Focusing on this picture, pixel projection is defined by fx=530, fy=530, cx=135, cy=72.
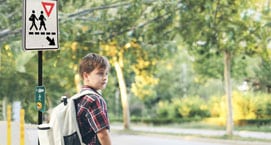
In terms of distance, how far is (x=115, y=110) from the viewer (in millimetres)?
18844

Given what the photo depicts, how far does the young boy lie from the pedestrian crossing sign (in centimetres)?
163

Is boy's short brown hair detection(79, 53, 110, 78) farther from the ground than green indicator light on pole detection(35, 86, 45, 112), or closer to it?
farther from the ground

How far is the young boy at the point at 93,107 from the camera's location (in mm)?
2143

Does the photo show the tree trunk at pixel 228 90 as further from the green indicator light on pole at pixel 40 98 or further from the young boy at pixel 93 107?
the young boy at pixel 93 107

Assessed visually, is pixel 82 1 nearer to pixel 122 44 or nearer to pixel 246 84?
pixel 122 44

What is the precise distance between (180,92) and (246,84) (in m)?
8.47

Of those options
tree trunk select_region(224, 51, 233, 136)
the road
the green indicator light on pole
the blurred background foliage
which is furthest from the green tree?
the green indicator light on pole

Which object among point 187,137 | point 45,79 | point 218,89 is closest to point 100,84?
point 45,79

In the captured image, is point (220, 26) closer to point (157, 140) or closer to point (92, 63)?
point (157, 140)

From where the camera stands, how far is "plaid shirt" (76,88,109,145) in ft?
7.05

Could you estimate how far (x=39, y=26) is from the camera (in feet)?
12.5

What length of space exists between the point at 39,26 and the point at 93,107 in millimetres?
1790

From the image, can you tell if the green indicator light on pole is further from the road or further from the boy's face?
the road

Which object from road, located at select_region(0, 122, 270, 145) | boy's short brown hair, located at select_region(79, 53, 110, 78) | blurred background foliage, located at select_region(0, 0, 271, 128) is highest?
blurred background foliage, located at select_region(0, 0, 271, 128)
